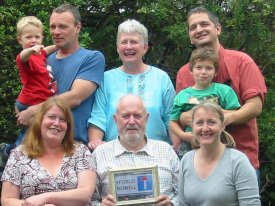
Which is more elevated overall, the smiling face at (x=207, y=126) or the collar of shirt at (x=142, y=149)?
the smiling face at (x=207, y=126)

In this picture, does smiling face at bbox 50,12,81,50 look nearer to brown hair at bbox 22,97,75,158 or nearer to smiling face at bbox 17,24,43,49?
smiling face at bbox 17,24,43,49

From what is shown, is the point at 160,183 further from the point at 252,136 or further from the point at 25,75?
the point at 25,75

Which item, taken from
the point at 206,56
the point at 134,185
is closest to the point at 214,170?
the point at 134,185

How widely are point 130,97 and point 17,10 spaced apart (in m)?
2.64

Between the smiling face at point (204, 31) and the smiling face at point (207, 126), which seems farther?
the smiling face at point (204, 31)

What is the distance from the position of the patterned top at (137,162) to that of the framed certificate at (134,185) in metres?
0.30

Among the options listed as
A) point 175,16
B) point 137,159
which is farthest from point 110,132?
point 175,16

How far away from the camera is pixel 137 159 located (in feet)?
18.5

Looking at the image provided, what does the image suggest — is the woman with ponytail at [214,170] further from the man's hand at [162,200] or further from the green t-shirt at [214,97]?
the green t-shirt at [214,97]

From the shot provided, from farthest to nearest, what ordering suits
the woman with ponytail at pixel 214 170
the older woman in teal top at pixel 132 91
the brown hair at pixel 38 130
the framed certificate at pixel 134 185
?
the older woman in teal top at pixel 132 91 < the brown hair at pixel 38 130 < the framed certificate at pixel 134 185 < the woman with ponytail at pixel 214 170

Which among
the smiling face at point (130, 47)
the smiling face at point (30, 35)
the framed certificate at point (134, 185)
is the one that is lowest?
the framed certificate at point (134, 185)

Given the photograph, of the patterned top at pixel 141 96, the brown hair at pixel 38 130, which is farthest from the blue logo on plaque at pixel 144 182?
the patterned top at pixel 141 96

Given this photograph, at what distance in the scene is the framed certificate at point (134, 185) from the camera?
17.3ft

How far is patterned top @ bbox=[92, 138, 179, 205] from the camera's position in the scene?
18.5ft
